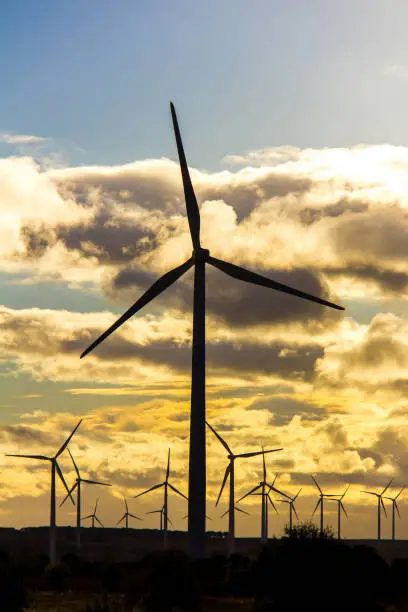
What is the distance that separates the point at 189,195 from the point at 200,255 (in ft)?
25.4

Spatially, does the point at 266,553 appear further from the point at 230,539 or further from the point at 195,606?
the point at 230,539

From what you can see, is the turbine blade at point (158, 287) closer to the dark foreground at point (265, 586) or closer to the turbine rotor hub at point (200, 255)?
the turbine rotor hub at point (200, 255)

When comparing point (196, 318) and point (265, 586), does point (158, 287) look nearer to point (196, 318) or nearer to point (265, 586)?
point (196, 318)

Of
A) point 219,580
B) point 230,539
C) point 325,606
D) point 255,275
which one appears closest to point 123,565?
point 230,539

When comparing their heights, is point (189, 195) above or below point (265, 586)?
above

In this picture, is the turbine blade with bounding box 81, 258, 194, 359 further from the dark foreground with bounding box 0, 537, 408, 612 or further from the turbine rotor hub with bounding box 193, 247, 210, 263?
the dark foreground with bounding box 0, 537, 408, 612

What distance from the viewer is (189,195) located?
111 m

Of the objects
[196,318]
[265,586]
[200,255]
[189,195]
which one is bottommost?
[265,586]

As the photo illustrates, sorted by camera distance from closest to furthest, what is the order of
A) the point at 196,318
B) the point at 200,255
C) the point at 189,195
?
the point at 196,318, the point at 200,255, the point at 189,195

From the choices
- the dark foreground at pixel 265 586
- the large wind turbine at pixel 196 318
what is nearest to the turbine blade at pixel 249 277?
the large wind turbine at pixel 196 318

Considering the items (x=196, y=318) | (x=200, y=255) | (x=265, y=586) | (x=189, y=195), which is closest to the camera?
(x=265, y=586)

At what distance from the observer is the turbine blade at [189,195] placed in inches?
4306

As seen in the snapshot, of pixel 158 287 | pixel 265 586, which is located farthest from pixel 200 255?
pixel 265 586

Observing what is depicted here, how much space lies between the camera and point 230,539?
150500mm
